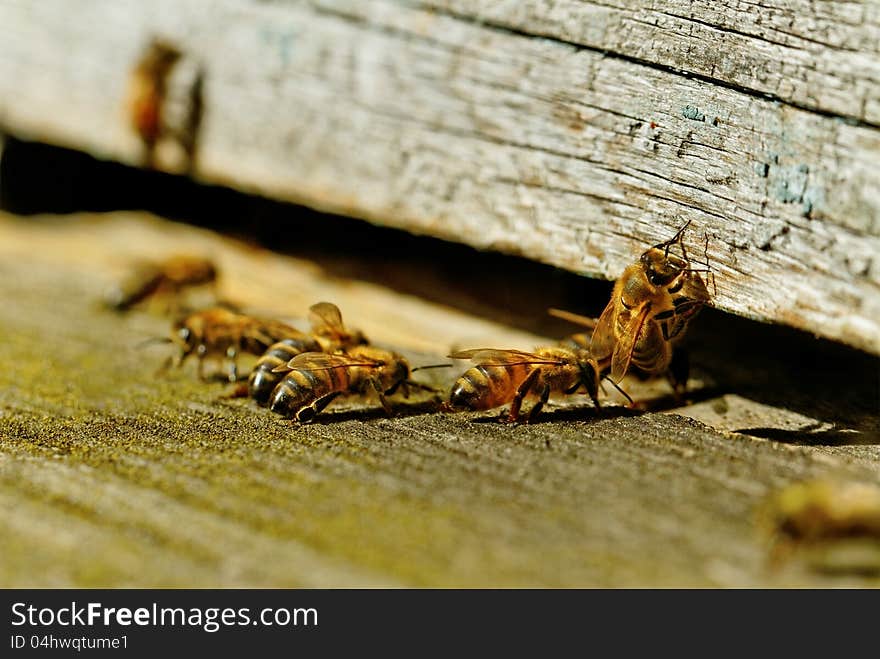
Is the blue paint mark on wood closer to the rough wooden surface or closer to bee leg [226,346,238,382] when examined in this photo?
the rough wooden surface

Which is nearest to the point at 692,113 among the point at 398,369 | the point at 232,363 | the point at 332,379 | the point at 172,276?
the point at 398,369

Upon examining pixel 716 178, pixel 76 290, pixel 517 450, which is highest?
pixel 716 178

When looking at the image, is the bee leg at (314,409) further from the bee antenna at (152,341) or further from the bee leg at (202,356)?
the bee antenna at (152,341)

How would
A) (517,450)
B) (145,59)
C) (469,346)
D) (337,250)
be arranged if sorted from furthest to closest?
(337,250), (145,59), (469,346), (517,450)

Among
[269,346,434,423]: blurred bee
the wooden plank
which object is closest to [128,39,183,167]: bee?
[269,346,434,423]: blurred bee
